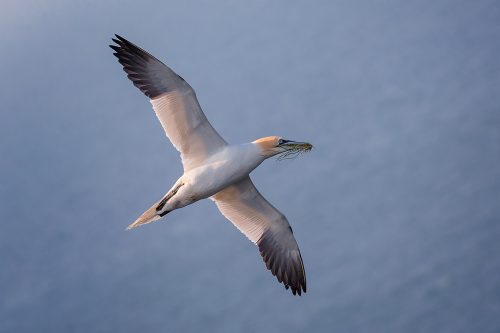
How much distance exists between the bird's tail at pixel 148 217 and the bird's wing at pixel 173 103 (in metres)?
0.98

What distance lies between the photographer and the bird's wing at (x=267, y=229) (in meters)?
17.2

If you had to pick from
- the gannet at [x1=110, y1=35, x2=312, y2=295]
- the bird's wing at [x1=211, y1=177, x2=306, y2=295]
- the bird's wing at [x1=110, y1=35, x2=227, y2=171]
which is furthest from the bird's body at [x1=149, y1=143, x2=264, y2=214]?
the bird's wing at [x1=211, y1=177, x2=306, y2=295]

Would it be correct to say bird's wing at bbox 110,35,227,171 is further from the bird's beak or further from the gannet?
the bird's beak

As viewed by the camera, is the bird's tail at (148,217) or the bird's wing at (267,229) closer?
the bird's tail at (148,217)

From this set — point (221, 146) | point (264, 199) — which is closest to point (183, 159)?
point (221, 146)

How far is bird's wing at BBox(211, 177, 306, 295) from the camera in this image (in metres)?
17.2

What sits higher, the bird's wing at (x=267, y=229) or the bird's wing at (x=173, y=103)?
the bird's wing at (x=173, y=103)

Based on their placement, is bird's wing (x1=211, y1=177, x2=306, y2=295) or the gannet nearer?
the gannet

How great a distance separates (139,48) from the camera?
15930 mm

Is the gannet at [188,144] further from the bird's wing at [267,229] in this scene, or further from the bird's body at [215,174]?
the bird's wing at [267,229]

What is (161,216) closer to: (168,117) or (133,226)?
(133,226)

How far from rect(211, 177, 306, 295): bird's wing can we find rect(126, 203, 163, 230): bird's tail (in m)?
1.63

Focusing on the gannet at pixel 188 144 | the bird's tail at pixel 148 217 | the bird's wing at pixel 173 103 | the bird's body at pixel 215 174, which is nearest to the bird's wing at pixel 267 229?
the gannet at pixel 188 144

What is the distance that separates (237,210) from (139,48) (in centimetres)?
357
